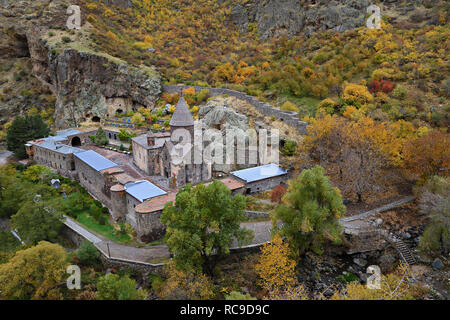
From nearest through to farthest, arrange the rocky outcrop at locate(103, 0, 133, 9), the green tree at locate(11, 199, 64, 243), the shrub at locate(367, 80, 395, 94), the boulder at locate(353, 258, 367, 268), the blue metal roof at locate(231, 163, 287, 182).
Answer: the boulder at locate(353, 258, 367, 268) → the green tree at locate(11, 199, 64, 243) → the blue metal roof at locate(231, 163, 287, 182) → the shrub at locate(367, 80, 395, 94) → the rocky outcrop at locate(103, 0, 133, 9)

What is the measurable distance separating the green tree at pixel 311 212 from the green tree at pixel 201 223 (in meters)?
2.77

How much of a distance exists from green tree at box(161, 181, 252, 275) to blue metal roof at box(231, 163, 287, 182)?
8.38 metres

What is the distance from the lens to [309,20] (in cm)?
5381

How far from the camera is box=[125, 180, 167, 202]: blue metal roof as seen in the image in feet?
73.2

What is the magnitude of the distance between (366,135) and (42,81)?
5755cm

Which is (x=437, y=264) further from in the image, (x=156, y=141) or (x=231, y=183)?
(x=156, y=141)

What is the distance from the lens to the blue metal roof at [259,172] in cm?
2623

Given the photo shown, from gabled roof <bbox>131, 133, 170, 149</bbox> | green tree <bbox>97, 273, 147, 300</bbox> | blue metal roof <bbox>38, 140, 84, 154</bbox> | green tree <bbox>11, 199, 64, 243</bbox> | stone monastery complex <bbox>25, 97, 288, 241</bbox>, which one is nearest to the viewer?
green tree <bbox>97, 273, 147, 300</bbox>

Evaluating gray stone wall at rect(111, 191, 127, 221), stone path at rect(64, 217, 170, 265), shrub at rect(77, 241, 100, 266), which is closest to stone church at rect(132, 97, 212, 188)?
gray stone wall at rect(111, 191, 127, 221)

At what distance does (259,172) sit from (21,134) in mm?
29806

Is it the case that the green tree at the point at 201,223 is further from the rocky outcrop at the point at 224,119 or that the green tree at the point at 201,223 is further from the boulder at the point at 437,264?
the rocky outcrop at the point at 224,119

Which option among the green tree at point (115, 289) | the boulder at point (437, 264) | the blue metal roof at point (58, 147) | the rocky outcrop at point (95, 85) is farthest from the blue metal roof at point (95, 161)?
the boulder at point (437, 264)

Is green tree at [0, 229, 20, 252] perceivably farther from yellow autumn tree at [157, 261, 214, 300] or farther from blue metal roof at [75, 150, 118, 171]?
yellow autumn tree at [157, 261, 214, 300]

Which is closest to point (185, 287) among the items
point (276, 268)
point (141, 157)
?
point (276, 268)
